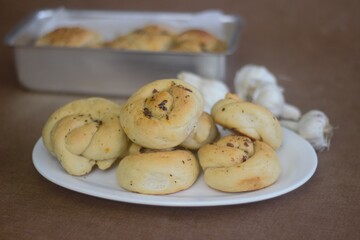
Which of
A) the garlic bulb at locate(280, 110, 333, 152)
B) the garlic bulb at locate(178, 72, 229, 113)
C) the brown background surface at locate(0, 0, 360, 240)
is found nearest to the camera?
the brown background surface at locate(0, 0, 360, 240)

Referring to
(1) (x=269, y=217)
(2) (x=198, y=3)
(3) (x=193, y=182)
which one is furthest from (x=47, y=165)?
(2) (x=198, y=3)

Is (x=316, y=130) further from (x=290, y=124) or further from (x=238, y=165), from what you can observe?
(x=238, y=165)

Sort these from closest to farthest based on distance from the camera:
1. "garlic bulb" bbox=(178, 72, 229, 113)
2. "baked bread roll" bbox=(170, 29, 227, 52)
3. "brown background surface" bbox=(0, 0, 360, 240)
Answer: "brown background surface" bbox=(0, 0, 360, 240) → "garlic bulb" bbox=(178, 72, 229, 113) → "baked bread roll" bbox=(170, 29, 227, 52)

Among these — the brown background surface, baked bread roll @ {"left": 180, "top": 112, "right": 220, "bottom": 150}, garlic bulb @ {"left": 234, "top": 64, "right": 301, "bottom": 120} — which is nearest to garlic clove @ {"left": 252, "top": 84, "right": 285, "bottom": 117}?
garlic bulb @ {"left": 234, "top": 64, "right": 301, "bottom": 120}

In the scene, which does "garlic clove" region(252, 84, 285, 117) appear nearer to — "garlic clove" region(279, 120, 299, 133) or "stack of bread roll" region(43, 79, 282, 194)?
"garlic clove" region(279, 120, 299, 133)

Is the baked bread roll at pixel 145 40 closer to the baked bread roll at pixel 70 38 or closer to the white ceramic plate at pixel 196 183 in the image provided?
the baked bread roll at pixel 70 38

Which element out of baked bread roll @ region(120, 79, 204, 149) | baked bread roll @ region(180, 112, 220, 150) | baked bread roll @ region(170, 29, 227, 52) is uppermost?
baked bread roll @ region(120, 79, 204, 149)

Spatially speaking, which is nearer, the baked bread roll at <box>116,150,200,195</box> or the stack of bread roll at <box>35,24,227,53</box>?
the baked bread roll at <box>116,150,200,195</box>

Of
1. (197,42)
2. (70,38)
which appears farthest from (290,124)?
(70,38)
